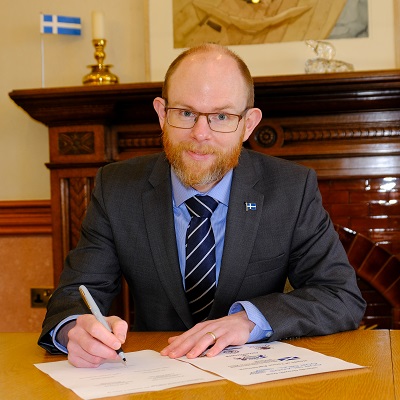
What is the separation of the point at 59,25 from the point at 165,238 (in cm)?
188

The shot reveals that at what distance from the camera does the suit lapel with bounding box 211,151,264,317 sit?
2.04 meters

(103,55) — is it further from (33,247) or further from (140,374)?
(140,374)

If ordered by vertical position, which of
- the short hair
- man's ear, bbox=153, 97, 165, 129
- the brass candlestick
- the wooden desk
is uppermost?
the brass candlestick

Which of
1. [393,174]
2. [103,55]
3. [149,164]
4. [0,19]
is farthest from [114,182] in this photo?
[0,19]

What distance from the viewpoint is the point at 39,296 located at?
379 cm

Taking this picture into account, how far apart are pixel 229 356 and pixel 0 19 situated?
286cm

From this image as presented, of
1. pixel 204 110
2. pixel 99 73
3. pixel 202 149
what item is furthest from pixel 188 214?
pixel 99 73

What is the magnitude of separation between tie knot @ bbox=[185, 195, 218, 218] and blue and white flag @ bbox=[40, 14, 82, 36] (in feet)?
5.85

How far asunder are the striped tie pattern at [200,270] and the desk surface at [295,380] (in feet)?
1.24

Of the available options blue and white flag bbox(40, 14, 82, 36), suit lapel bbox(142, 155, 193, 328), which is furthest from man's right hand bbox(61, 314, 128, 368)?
blue and white flag bbox(40, 14, 82, 36)

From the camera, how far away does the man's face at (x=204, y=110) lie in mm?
1997

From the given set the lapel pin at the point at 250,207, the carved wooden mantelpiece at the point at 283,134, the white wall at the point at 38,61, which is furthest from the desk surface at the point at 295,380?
the white wall at the point at 38,61

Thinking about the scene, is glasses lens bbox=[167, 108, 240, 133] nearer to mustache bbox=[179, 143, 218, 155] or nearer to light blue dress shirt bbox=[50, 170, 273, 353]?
mustache bbox=[179, 143, 218, 155]

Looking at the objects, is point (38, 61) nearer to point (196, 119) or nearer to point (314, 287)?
point (196, 119)
